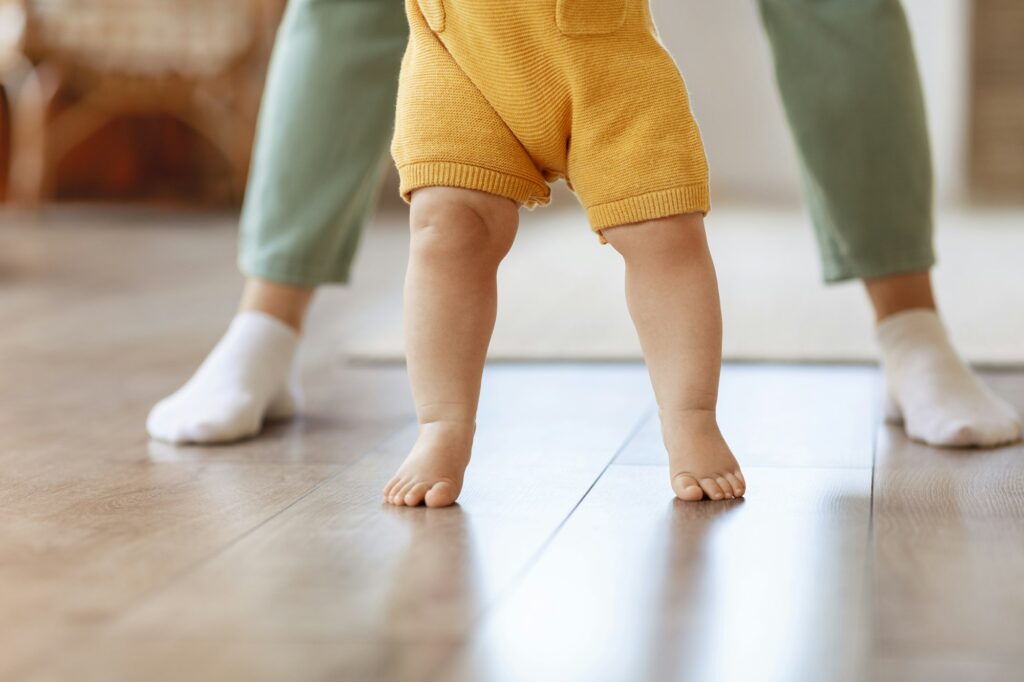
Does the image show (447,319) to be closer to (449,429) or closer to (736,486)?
(449,429)

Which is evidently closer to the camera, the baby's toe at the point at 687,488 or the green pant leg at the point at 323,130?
the baby's toe at the point at 687,488

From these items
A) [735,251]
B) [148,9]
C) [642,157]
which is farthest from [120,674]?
[148,9]

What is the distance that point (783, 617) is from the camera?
2.12 feet

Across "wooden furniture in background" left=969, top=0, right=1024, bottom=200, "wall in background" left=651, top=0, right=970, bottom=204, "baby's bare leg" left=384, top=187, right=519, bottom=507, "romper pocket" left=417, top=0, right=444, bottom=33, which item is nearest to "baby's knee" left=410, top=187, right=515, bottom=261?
"baby's bare leg" left=384, top=187, right=519, bottom=507

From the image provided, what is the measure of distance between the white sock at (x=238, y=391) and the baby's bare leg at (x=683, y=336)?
1.27 feet

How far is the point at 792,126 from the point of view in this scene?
116 cm

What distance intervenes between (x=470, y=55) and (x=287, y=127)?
1.20ft

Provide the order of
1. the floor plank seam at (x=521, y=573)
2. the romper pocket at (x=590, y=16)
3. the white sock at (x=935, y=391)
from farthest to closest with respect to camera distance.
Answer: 1. the white sock at (x=935, y=391)
2. the romper pocket at (x=590, y=16)
3. the floor plank seam at (x=521, y=573)

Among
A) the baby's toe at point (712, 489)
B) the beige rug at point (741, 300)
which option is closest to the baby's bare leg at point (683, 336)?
the baby's toe at point (712, 489)

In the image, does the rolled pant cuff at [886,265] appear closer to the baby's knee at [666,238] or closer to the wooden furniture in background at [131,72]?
the baby's knee at [666,238]

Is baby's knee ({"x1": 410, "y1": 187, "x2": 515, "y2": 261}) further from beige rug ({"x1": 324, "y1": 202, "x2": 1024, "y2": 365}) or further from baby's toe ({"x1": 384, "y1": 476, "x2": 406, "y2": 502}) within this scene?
beige rug ({"x1": 324, "y1": 202, "x2": 1024, "y2": 365})

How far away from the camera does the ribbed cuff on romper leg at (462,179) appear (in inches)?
34.5

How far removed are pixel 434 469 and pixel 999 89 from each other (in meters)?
4.10

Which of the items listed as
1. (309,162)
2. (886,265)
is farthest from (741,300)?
(309,162)
